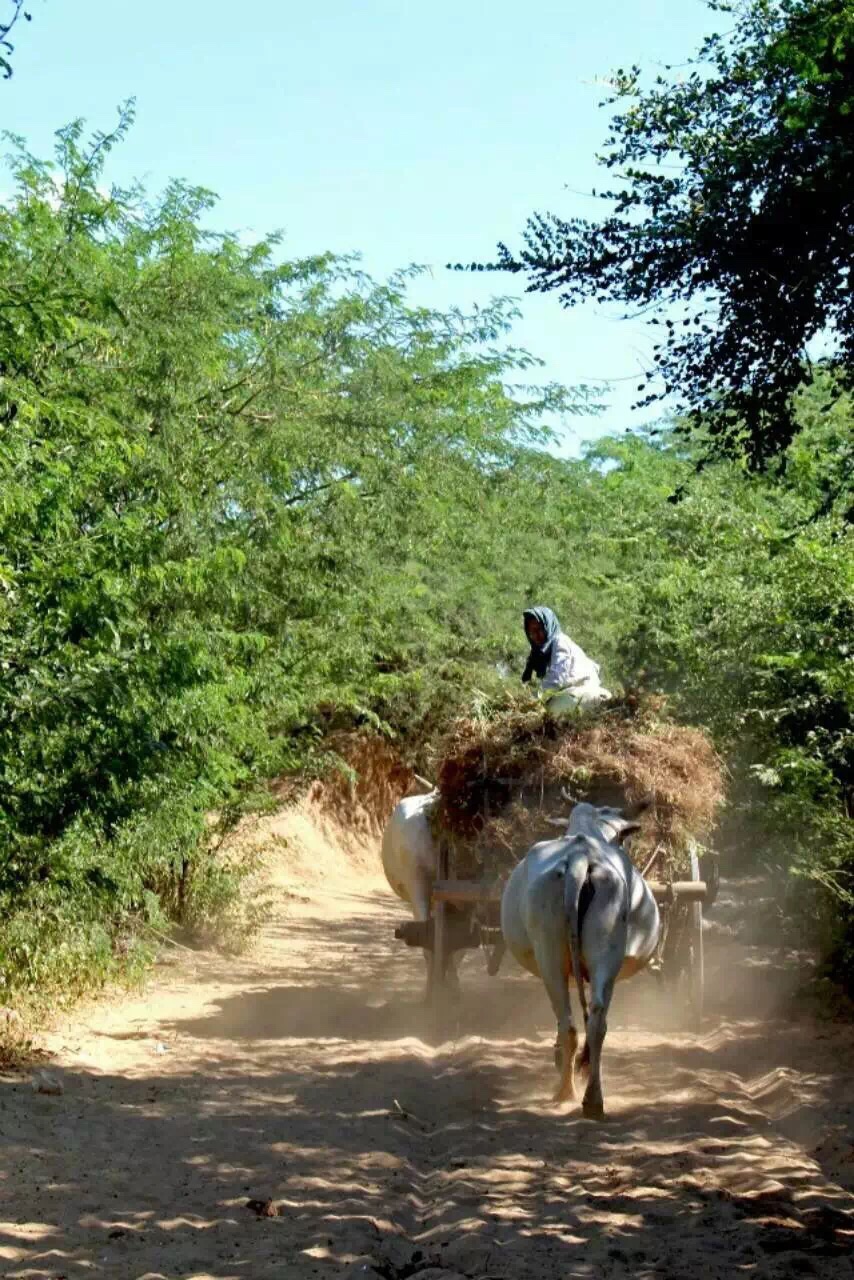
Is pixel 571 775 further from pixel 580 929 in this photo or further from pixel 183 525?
pixel 183 525

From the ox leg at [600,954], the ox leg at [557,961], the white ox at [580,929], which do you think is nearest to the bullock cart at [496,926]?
the white ox at [580,929]

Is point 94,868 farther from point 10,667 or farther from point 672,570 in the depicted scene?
point 672,570

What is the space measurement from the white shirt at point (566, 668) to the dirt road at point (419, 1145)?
2.55m

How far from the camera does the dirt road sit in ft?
17.9

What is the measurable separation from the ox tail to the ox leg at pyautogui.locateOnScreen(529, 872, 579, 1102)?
79 mm

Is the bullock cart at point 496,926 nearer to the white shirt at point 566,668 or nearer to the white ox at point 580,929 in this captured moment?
the white ox at point 580,929

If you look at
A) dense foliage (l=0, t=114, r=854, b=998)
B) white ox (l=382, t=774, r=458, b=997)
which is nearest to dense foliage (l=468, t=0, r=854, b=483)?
dense foliage (l=0, t=114, r=854, b=998)

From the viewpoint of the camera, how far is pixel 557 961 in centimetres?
803

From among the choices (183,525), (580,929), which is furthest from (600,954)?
Result: (183,525)

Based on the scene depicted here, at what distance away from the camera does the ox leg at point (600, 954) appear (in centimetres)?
760

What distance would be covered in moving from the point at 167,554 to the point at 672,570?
24.6 ft

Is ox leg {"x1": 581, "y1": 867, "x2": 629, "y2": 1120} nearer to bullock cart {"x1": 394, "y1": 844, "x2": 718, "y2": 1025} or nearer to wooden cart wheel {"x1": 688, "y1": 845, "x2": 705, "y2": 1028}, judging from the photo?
bullock cart {"x1": 394, "y1": 844, "x2": 718, "y2": 1025}

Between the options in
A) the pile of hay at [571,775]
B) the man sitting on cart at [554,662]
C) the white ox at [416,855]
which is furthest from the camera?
the white ox at [416,855]

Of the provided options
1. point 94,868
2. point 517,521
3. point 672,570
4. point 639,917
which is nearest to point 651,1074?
point 639,917
